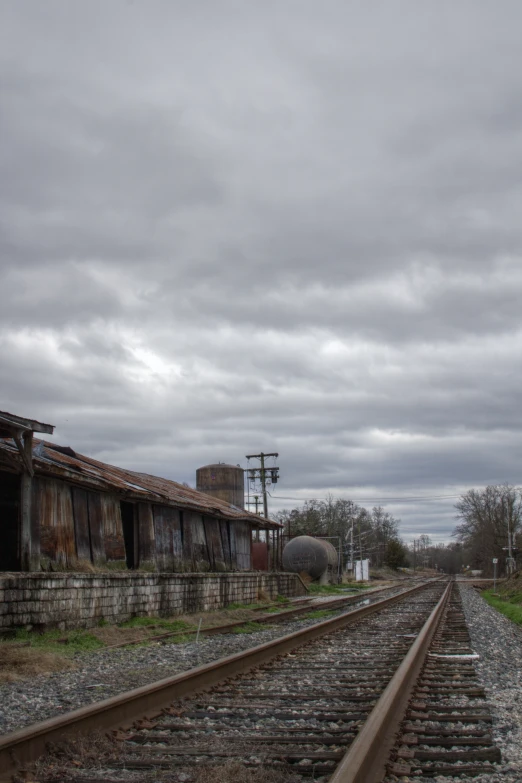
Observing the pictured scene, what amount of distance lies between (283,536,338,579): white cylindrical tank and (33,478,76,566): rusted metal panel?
94.9ft

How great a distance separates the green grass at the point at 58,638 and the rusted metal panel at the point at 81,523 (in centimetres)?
328

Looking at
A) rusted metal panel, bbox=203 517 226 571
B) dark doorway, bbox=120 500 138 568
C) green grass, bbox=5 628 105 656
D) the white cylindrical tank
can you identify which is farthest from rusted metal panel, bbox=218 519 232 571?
the white cylindrical tank

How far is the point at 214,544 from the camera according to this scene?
1027 inches

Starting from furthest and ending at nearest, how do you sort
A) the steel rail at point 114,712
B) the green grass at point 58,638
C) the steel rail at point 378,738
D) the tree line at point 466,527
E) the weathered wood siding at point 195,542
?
1. the tree line at point 466,527
2. the weathered wood siding at point 195,542
3. the green grass at point 58,638
4. the steel rail at point 114,712
5. the steel rail at point 378,738

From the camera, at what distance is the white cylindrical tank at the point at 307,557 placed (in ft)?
142

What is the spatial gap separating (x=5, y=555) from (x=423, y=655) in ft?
30.5

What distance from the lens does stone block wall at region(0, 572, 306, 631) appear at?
1202 cm

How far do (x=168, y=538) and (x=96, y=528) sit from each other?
453 cm

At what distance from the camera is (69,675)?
28.7 feet

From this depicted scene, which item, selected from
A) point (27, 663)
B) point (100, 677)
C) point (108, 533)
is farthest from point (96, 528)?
point (100, 677)

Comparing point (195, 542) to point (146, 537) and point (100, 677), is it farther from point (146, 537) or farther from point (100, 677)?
point (100, 677)

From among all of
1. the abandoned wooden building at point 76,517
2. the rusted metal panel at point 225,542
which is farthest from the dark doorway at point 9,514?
the rusted metal panel at point 225,542

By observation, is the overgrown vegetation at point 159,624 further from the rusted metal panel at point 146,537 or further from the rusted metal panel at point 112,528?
the rusted metal panel at point 146,537

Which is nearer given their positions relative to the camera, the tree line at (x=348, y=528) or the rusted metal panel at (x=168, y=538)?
the rusted metal panel at (x=168, y=538)
